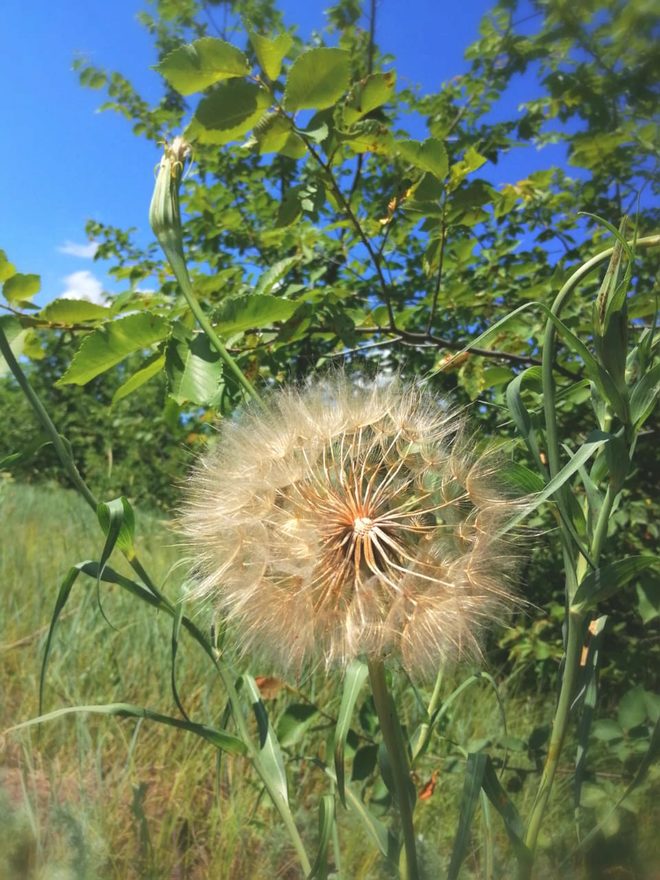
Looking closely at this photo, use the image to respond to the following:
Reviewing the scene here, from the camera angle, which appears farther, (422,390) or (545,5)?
(422,390)

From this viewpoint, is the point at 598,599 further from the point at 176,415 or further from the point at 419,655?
the point at 176,415

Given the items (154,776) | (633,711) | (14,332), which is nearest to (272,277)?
(14,332)

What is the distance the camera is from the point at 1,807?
4.33 ft

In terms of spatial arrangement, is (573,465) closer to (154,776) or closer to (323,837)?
(323,837)

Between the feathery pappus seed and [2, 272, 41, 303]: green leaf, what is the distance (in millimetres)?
608

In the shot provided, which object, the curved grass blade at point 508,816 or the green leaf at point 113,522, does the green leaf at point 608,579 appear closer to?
the curved grass blade at point 508,816

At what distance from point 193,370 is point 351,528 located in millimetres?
356

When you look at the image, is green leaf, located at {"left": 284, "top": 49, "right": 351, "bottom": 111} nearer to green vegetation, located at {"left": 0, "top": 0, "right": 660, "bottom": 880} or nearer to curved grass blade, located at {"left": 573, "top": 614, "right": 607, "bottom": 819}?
green vegetation, located at {"left": 0, "top": 0, "right": 660, "bottom": 880}

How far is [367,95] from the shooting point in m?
1.30

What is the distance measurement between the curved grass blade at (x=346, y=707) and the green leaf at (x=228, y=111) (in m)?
0.90

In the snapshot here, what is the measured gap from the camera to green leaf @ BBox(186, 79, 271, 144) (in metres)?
1.14

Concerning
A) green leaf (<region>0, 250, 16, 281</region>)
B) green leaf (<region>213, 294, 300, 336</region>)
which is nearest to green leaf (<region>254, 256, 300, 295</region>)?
green leaf (<region>213, 294, 300, 336</region>)

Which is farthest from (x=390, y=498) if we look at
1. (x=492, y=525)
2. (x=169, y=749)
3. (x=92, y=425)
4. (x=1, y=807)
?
(x=92, y=425)

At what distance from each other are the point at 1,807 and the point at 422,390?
1.14 metres
